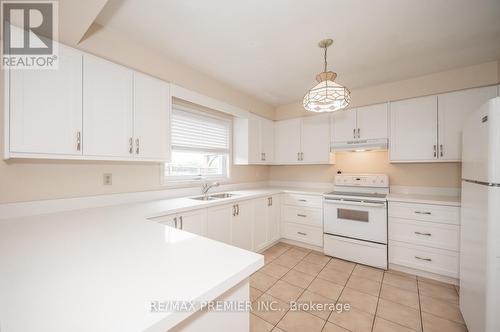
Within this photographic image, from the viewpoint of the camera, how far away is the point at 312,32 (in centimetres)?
183

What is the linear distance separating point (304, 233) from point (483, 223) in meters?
2.16

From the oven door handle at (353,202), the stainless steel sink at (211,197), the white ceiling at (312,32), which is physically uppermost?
the white ceiling at (312,32)

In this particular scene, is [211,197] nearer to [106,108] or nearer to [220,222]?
[220,222]

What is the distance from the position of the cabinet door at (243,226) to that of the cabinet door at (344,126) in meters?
1.77

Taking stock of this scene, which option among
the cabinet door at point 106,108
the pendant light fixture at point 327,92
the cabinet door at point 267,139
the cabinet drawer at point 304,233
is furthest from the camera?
the cabinet door at point 267,139

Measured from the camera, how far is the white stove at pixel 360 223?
2643 mm

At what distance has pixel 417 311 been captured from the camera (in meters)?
1.87

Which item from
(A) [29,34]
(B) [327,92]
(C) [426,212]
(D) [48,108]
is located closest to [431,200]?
(C) [426,212]

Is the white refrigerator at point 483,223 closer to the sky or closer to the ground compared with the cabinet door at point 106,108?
closer to the ground

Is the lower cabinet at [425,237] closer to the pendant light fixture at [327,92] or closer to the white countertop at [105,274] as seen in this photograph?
the pendant light fixture at [327,92]

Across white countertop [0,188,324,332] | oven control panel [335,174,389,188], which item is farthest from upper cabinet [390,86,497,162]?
white countertop [0,188,324,332]

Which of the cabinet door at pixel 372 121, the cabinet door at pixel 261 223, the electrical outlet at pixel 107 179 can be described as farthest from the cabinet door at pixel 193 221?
the cabinet door at pixel 372 121

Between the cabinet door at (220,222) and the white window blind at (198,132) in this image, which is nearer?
the cabinet door at (220,222)

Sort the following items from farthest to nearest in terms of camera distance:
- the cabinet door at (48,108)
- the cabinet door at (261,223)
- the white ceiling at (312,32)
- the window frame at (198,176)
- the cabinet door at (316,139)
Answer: the cabinet door at (316,139) < the cabinet door at (261,223) < the window frame at (198,176) < the white ceiling at (312,32) < the cabinet door at (48,108)
